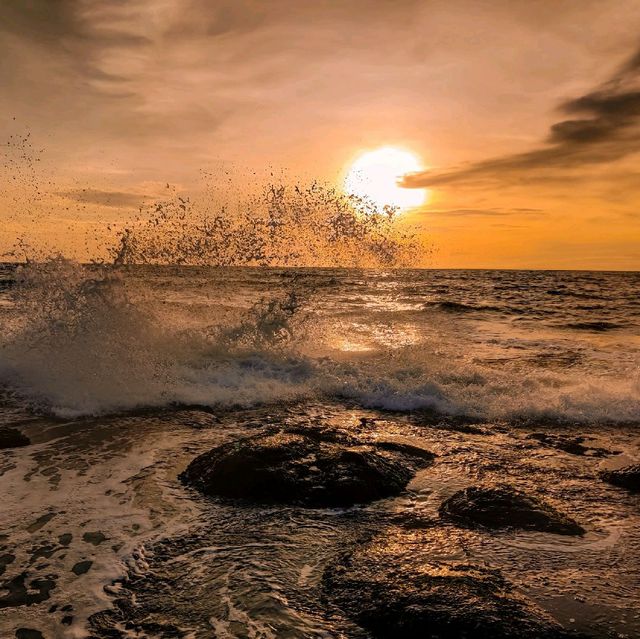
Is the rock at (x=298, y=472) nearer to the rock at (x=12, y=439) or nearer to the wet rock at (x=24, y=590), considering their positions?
the wet rock at (x=24, y=590)

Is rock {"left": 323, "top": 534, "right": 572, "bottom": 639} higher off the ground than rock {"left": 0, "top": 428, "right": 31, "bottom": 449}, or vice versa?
rock {"left": 323, "top": 534, "right": 572, "bottom": 639}

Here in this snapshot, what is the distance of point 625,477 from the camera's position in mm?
5215

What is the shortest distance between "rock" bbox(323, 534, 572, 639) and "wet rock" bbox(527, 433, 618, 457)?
3.47 m

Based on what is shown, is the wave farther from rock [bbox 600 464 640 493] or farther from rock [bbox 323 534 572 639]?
rock [bbox 323 534 572 639]

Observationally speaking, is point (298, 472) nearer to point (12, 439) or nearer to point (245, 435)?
point (245, 435)

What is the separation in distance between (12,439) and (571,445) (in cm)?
676

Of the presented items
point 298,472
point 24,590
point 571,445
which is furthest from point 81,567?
point 571,445

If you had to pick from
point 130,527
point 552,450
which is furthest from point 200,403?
point 552,450

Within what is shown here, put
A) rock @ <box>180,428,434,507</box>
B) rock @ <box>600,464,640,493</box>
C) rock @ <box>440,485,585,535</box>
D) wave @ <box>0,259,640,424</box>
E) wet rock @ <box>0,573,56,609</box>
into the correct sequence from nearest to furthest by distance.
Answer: wet rock @ <box>0,573,56,609</box>, rock @ <box>440,485,585,535</box>, rock @ <box>180,428,434,507</box>, rock @ <box>600,464,640,493</box>, wave @ <box>0,259,640,424</box>

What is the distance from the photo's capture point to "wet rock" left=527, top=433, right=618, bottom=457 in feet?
20.6

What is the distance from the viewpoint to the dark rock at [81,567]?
345 cm

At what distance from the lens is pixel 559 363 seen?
1199 centimetres

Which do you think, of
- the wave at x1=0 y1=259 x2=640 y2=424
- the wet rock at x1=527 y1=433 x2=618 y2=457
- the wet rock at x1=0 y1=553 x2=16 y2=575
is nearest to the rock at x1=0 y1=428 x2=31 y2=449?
the wave at x1=0 y1=259 x2=640 y2=424

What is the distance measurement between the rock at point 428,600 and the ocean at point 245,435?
0.14 m
